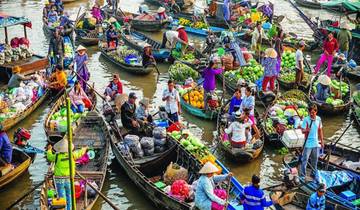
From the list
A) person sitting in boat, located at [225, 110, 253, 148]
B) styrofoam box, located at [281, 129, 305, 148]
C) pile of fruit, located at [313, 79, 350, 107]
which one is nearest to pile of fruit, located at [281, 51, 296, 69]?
pile of fruit, located at [313, 79, 350, 107]

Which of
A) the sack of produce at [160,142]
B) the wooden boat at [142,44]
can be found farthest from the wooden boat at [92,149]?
the wooden boat at [142,44]

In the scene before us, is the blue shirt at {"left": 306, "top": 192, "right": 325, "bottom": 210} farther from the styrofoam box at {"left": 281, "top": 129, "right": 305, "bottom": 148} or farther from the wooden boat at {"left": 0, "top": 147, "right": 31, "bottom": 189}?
the wooden boat at {"left": 0, "top": 147, "right": 31, "bottom": 189}

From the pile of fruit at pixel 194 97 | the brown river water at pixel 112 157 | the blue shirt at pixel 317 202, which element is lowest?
the brown river water at pixel 112 157

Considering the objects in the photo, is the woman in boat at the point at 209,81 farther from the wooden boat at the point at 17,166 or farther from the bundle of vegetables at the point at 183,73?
the wooden boat at the point at 17,166

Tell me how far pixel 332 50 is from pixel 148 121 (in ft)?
26.7

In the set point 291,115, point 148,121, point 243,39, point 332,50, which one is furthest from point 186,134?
point 243,39

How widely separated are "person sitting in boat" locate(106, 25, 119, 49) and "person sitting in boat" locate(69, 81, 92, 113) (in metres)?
6.69

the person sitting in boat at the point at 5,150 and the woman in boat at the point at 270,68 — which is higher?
the woman in boat at the point at 270,68

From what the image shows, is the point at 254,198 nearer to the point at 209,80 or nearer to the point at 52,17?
the point at 209,80

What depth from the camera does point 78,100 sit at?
14594 mm

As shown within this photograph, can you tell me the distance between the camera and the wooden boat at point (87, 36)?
75.4ft

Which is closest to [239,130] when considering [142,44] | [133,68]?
[133,68]

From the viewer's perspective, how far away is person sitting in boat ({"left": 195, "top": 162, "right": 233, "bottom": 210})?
884cm

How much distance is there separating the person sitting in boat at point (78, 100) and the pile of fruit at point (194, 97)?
10.4 feet
